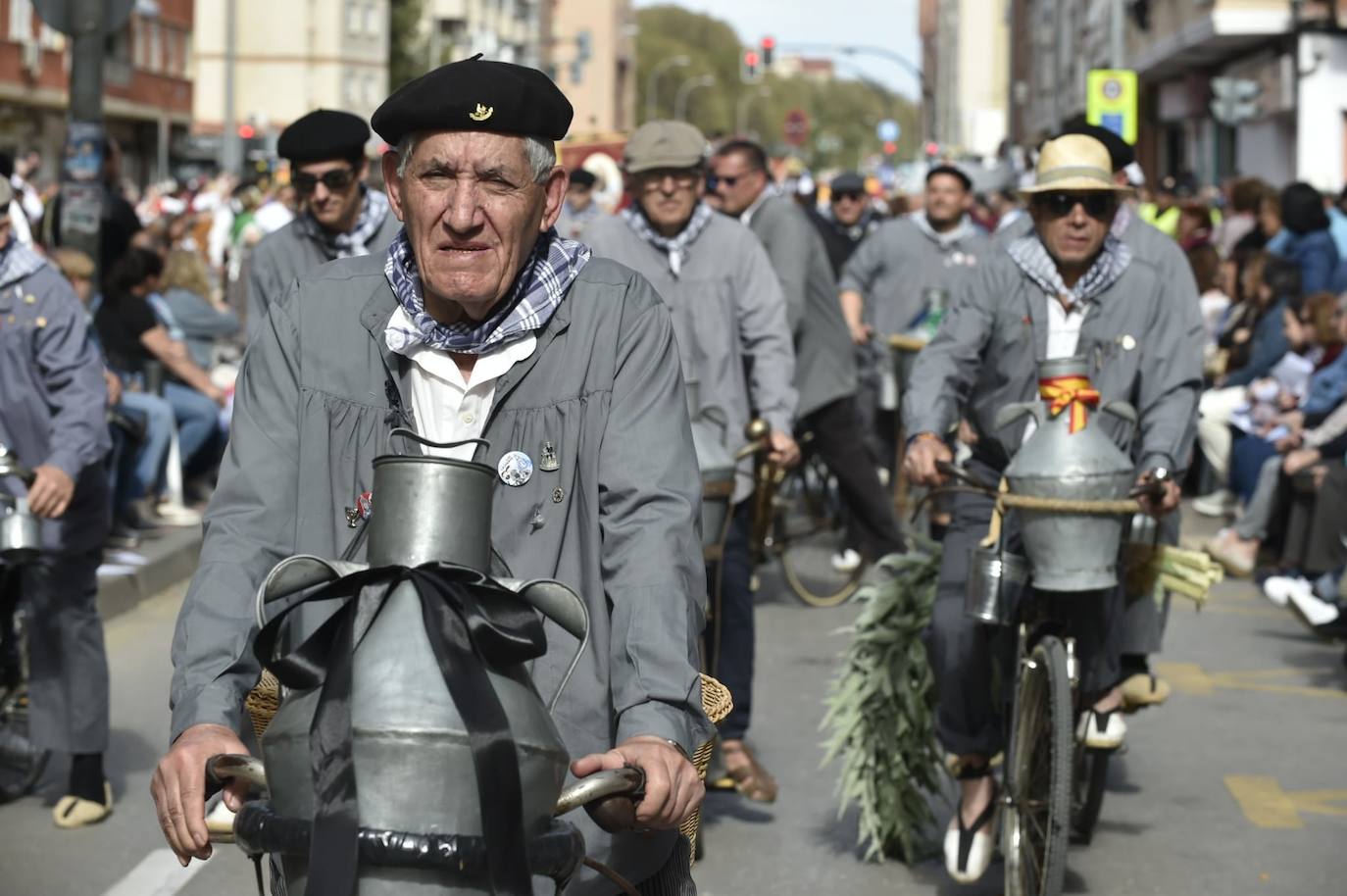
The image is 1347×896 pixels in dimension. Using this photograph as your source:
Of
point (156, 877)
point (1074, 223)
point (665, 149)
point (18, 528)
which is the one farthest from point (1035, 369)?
point (18, 528)

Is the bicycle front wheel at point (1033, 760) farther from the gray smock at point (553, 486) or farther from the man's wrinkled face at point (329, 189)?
the man's wrinkled face at point (329, 189)

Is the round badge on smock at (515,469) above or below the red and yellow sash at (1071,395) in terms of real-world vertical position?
below

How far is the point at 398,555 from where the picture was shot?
2779 millimetres

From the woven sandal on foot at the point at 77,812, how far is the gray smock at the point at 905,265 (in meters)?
7.84

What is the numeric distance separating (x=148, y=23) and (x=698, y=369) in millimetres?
71995

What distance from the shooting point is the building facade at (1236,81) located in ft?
106

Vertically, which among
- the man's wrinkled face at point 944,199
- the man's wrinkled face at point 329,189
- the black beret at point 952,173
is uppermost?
the black beret at point 952,173

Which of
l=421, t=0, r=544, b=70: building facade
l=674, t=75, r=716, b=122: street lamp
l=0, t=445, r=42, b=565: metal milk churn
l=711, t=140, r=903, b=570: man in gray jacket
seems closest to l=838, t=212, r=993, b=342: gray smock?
l=711, t=140, r=903, b=570: man in gray jacket

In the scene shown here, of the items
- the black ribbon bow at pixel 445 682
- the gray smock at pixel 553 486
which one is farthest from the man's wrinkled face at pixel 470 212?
the black ribbon bow at pixel 445 682

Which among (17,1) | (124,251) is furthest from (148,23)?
(124,251)

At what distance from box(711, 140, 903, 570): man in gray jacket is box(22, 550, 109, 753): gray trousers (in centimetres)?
478

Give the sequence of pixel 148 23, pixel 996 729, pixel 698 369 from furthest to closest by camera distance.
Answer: pixel 148 23
pixel 698 369
pixel 996 729

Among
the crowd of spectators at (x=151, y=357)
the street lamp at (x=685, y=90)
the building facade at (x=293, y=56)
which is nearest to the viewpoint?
the crowd of spectators at (x=151, y=357)

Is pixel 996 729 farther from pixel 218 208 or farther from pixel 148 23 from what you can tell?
pixel 148 23
